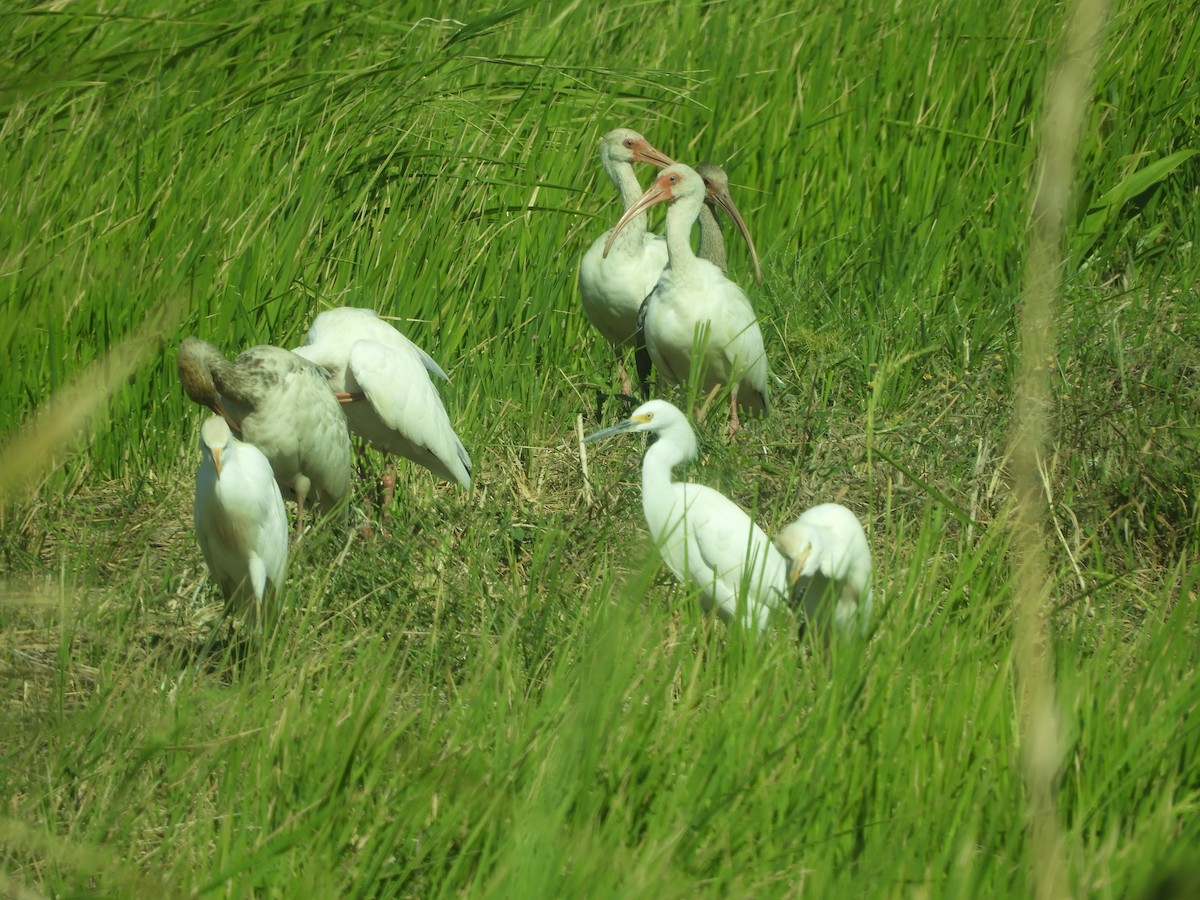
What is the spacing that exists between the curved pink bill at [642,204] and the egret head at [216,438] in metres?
2.17

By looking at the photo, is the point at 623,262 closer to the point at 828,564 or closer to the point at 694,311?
the point at 694,311

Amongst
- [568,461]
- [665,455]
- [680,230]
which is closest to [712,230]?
[680,230]

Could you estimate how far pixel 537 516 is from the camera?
4.24 metres

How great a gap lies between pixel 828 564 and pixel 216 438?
→ 1.46 metres

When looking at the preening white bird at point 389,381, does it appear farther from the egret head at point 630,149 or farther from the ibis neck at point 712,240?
the ibis neck at point 712,240

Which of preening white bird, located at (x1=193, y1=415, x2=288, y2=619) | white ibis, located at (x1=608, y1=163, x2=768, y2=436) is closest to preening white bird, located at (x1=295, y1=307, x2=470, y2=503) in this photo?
preening white bird, located at (x1=193, y1=415, x2=288, y2=619)

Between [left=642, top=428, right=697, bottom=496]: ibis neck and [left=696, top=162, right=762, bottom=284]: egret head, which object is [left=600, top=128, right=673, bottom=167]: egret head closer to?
[left=696, top=162, right=762, bottom=284]: egret head

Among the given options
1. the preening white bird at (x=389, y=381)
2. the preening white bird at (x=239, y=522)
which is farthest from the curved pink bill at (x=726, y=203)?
the preening white bird at (x=239, y=522)

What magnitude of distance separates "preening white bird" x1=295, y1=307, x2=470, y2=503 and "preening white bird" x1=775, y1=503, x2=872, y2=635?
143cm

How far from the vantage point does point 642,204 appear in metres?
5.30

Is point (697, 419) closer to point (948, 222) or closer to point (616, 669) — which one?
point (948, 222)

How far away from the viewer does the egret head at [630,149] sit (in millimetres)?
5598

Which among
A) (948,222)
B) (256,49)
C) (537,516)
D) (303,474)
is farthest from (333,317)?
(948,222)

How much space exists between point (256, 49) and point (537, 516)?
236 cm
